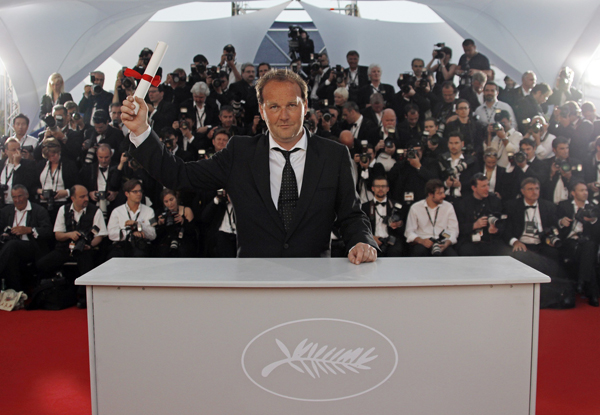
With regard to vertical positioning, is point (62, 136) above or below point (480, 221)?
above

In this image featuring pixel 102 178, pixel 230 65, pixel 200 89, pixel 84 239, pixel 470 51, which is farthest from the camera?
pixel 230 65

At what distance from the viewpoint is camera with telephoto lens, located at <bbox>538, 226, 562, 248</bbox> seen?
4344 mm

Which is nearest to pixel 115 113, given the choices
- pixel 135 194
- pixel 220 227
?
pixel 135 194

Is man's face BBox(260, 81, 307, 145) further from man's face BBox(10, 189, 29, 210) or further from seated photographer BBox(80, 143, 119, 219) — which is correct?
man's face BBox(10, 189, 29, 210)

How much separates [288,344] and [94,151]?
410 centimetres

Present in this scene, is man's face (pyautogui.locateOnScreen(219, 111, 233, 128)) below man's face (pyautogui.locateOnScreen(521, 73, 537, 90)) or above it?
below

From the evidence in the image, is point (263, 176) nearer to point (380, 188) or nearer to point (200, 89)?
point (380, 188)

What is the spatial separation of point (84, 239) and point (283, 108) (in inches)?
128

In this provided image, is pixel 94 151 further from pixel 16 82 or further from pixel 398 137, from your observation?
pixel 16 82

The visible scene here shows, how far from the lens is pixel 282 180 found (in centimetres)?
176

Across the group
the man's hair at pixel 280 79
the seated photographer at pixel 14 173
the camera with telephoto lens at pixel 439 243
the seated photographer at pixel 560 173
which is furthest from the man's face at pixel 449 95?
the seated photographer at pixel 14 173

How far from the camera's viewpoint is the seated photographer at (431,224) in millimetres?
4398

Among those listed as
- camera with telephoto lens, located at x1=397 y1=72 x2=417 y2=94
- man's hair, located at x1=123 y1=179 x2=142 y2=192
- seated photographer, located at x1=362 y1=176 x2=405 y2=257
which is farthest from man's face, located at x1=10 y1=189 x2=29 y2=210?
camera with telephoto lens, located at x1=397 y1=72 x2=417 y2=94

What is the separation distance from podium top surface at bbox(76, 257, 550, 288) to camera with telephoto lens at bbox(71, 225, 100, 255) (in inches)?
114
